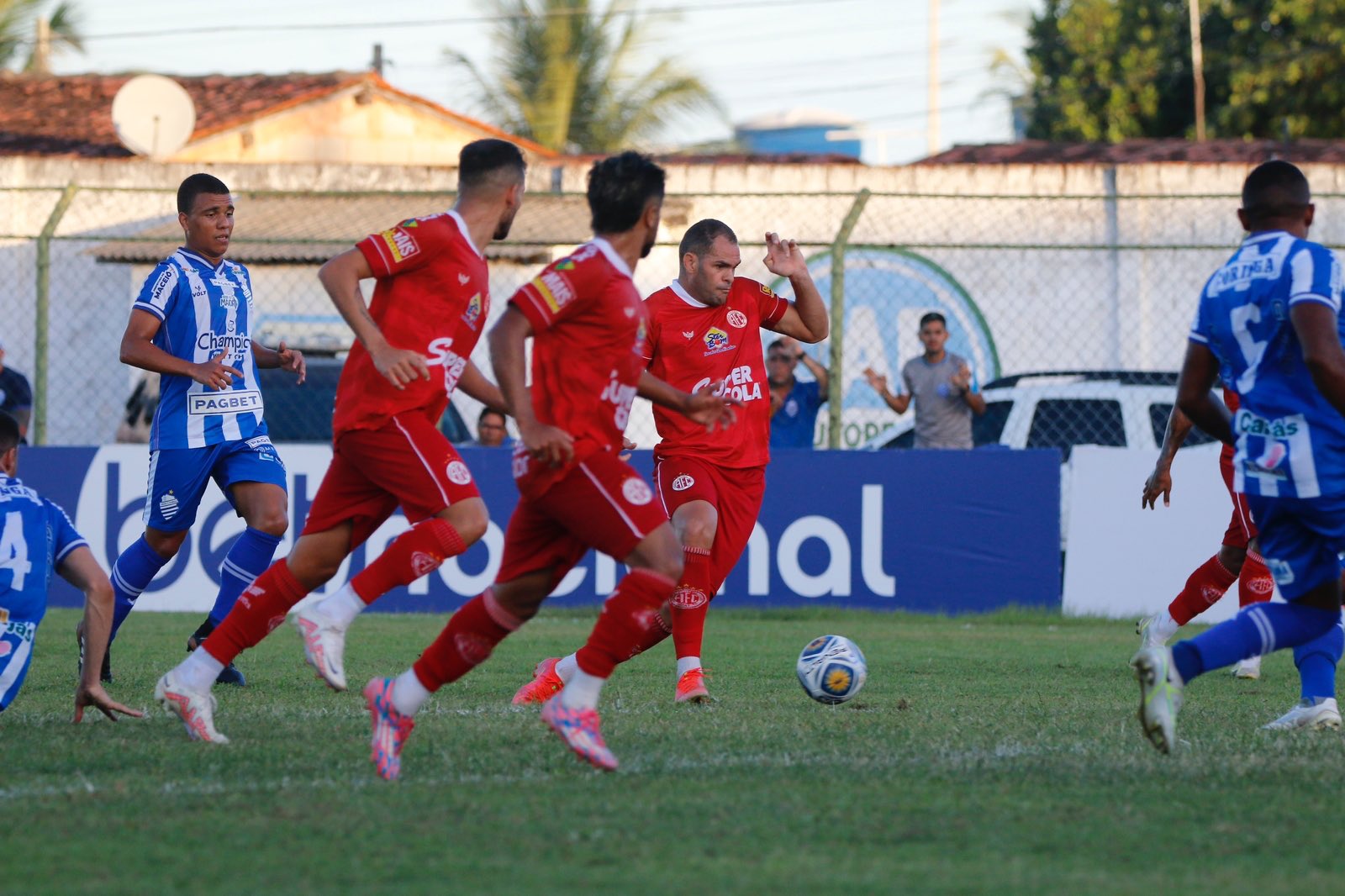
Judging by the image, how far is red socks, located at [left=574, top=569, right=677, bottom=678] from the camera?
506cm

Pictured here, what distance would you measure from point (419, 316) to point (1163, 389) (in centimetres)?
906

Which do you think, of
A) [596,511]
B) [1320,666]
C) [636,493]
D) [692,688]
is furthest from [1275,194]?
[692,688]

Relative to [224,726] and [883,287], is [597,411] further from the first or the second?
[883,287]

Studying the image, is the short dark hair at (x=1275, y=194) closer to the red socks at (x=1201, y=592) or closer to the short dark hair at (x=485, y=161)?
the short dark hair at (x=485, y=161)

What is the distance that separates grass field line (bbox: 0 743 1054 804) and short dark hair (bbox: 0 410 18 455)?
1.30m

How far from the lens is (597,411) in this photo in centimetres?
513

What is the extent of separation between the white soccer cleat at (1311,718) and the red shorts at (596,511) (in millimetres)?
2762

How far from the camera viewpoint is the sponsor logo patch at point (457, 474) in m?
5.60

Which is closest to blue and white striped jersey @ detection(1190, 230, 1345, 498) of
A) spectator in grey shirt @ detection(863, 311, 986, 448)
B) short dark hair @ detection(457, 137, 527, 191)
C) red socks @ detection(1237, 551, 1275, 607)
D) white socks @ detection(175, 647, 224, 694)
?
short dark hair @ detection(457, 137, 527, 191)

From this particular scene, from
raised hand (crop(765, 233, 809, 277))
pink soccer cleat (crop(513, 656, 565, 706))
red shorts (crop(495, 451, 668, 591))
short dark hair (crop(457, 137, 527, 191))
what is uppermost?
short dark hair (crop(457, 137, 527, 191))

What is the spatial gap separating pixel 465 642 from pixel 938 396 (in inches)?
341

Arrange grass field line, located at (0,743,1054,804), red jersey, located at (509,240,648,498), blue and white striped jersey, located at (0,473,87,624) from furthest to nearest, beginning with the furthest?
blue and white striped jersey, located at (0,473,87,624), red jersey, located at (509,240,648,498), grass field line, located at (0,743,1054,804)

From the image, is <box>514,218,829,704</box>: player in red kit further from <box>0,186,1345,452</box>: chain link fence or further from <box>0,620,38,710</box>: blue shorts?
<box>0,186,1345,452</box>: chain link fence

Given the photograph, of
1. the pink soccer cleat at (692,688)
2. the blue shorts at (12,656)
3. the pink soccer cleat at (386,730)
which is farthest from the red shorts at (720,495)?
the blue shorts at (12,656)
